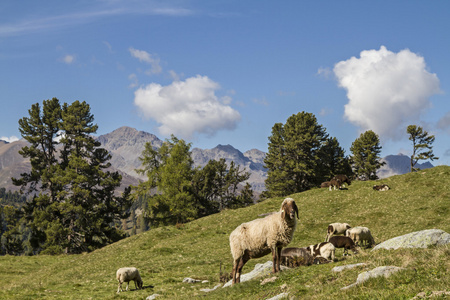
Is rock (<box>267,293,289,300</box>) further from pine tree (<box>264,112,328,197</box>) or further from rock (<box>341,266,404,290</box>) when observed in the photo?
pine tree (<box>264,112,328,197</box>)

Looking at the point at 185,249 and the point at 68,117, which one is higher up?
the point at 68,117

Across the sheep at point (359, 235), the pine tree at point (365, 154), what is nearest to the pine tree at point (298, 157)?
the pine tree at point (365, 154)

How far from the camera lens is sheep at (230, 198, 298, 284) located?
1605 cm

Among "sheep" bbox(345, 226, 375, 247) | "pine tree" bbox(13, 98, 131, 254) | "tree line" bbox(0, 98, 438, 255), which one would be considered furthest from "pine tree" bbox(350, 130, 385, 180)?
"sheep" bbox(345, 226, 375, 247)

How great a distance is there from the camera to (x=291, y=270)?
15.3m

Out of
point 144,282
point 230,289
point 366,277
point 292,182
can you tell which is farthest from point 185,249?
point 292,182

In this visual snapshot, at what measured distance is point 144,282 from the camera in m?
27.5

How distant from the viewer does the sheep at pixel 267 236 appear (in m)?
16.0

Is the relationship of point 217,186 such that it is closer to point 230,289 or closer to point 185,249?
point 185,249

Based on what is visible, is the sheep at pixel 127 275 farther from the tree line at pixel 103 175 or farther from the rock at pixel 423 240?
the tree line at pixel 103 175

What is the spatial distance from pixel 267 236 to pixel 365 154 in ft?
290

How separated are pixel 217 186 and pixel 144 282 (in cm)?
7529

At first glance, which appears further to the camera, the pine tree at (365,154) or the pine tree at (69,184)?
the pine tree at (365,154)

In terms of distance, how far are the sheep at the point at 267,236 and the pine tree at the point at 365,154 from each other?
85.0 m
